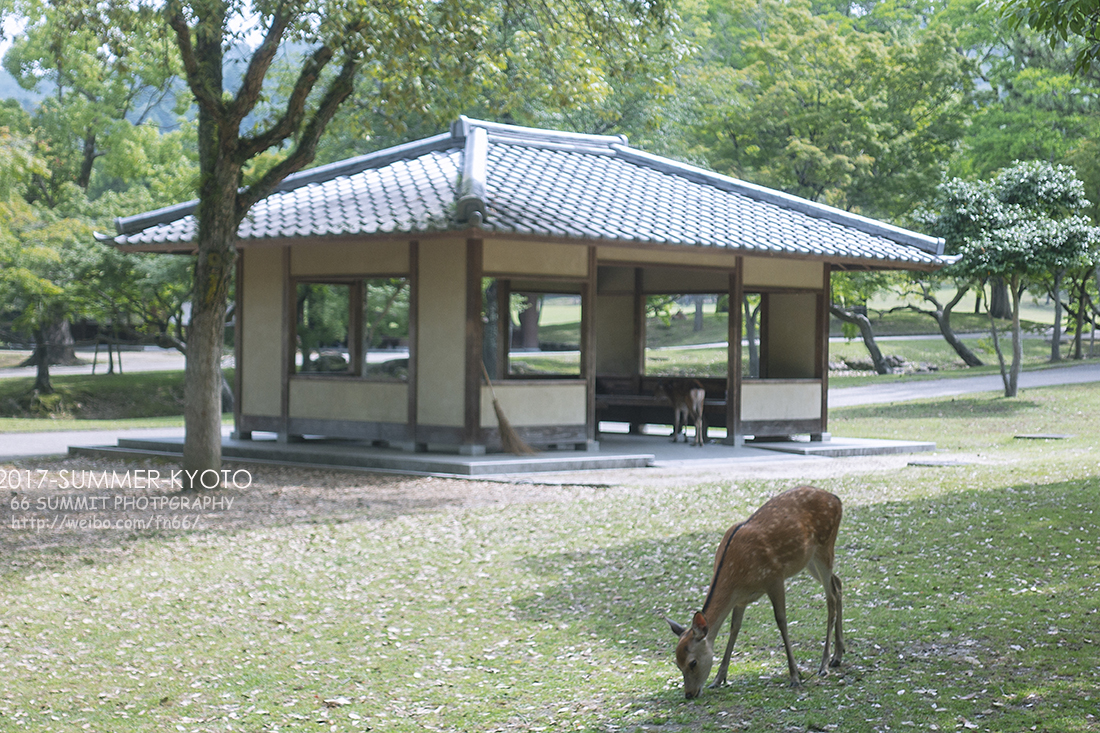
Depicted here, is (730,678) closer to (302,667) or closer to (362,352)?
(302,667)

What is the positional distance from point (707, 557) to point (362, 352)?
30.1ft

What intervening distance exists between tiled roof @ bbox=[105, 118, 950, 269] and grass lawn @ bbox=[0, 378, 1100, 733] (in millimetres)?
4076

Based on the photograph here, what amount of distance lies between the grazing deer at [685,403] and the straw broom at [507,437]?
350cm

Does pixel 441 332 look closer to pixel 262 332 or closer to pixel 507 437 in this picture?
pixel 507 437

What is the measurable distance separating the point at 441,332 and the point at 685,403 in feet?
15.8

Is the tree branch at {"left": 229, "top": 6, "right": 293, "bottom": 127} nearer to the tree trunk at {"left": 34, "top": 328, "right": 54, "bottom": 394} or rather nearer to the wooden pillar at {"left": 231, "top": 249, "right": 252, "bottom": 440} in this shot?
the wooden pillar at {"left": 231, "top": 249, "right": 252, "bottom": 440}

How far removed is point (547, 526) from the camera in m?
9.95

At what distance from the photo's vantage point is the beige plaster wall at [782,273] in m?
16.6

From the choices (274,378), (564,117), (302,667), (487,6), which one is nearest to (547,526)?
(302,667)

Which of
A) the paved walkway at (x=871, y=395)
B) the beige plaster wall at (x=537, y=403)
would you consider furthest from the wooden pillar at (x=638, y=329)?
the paved walkway at (x=871, y=395)

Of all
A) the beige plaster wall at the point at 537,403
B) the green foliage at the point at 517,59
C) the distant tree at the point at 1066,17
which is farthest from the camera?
the beige plaster wall at the point at 537,403

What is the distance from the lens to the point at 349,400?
15367 millimetres

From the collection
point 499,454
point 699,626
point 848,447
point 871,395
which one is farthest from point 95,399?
point 699,626

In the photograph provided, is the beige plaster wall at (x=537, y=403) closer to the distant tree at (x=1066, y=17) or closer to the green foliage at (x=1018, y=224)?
the distant tree at (x=1066, y=17)
